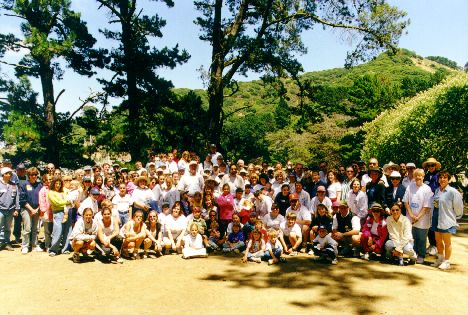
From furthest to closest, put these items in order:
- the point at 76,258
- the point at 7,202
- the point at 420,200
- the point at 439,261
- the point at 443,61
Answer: the point at 443,61, the point at 7,202, the point at 76,258, the point at 420,200, the point at 439,261

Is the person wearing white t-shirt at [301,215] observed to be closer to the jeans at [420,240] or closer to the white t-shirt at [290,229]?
the white t-shirt at [290,229]

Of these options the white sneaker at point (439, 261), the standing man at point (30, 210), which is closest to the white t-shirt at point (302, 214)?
the white sneaker at point (439, 261)

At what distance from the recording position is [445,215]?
6.43m

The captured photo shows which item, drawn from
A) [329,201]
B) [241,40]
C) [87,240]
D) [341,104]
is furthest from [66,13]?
[341,104]

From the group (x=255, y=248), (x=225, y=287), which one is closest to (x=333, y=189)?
(x=255, y=248)

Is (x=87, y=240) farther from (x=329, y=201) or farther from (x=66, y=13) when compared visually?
(x=66, y=13)

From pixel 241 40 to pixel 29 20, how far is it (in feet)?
29.3

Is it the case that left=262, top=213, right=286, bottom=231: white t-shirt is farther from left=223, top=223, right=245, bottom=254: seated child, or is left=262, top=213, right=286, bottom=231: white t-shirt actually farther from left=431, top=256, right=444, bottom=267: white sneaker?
left=431, top=256, right=444, bottom=267: white sneaker

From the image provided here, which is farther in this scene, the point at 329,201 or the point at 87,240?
the point at 329,201

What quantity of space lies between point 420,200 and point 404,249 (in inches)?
39.2

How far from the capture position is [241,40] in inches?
495

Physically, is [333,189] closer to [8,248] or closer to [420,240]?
[420,240]

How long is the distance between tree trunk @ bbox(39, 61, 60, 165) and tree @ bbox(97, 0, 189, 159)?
297cm

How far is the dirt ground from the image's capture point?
15.9 ft
